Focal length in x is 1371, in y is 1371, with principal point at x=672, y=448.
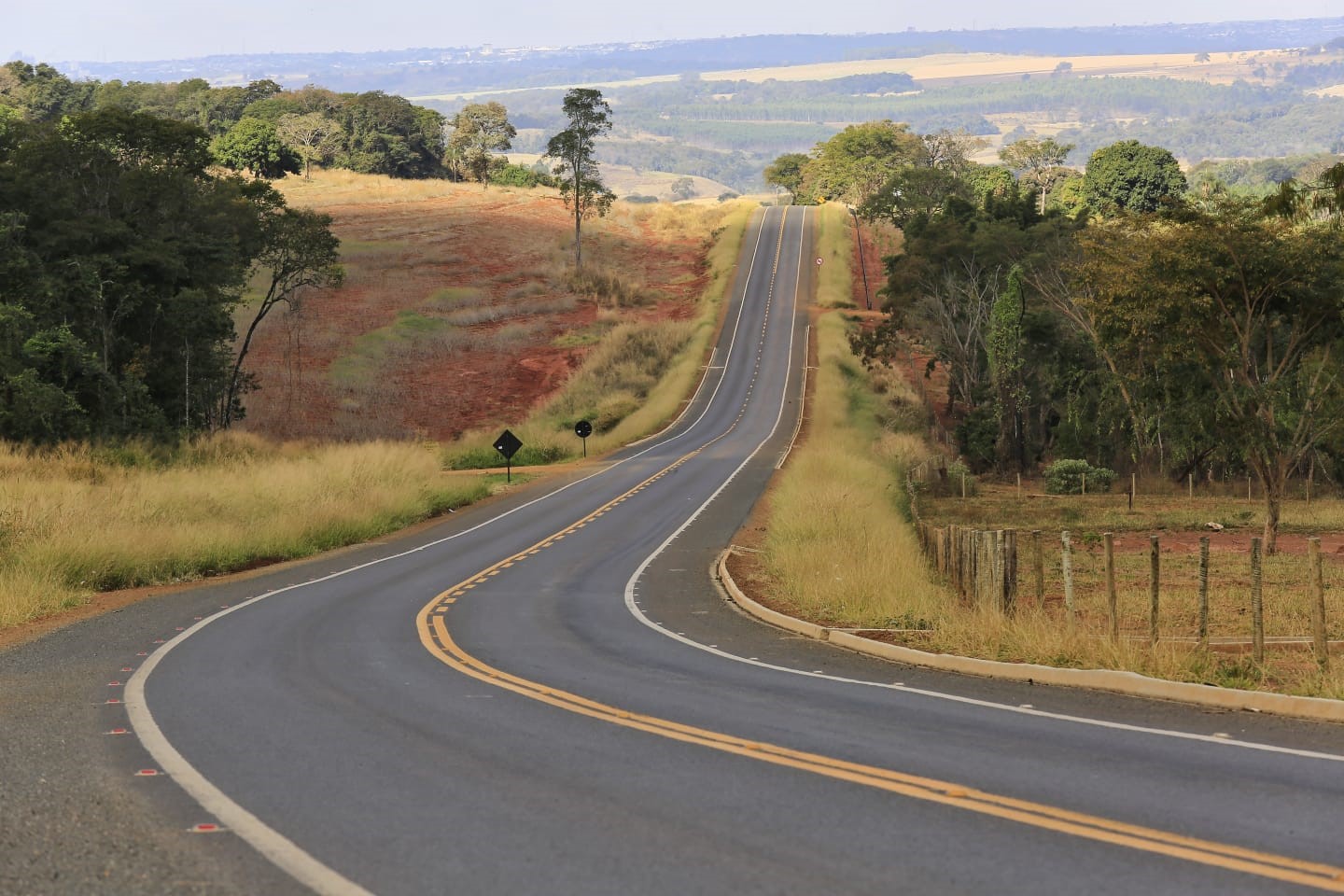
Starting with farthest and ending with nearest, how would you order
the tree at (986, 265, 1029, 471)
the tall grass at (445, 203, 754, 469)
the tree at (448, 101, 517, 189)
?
the tree at (448, 101, 517, 189) < the tall grass at (445, 203, 754, 469) < the tree at (986, 265, 1029, 471)

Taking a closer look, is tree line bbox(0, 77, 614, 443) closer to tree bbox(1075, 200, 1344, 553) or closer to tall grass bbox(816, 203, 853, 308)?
tree bbox(1075, 200, 1344, 553)

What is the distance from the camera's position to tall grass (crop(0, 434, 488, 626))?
81.3 feet

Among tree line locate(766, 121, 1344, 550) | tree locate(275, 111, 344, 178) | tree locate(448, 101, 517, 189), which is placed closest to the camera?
tree line locate(766, 121, 1344, 550)

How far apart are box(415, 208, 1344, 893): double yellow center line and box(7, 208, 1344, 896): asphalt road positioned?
0.11ft

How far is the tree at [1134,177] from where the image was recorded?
425ft

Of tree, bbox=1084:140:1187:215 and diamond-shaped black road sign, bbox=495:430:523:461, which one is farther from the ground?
tree, bbox=1084:140:1187:215

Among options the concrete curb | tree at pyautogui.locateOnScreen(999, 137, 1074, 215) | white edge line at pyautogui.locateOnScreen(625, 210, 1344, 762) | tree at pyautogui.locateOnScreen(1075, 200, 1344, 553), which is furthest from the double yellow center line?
tree at pyautogui.locateOnScreen(999, 137, 1074, 215)

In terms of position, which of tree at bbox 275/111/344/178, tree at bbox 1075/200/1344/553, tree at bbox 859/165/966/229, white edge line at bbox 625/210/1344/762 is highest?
tree at bbox 275/111/344/178

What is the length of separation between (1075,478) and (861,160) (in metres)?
111

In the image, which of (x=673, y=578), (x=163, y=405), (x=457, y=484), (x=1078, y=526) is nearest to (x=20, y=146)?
(x=163, y=405)

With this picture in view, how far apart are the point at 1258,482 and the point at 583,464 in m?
26.4

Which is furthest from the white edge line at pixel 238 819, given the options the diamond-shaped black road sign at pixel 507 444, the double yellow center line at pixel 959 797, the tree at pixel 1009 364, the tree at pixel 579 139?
the tree at pixel 579 139

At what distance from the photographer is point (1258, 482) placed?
5234 centimetres

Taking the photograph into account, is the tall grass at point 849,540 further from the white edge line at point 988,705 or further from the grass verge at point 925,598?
the white edge line at point 988,705
